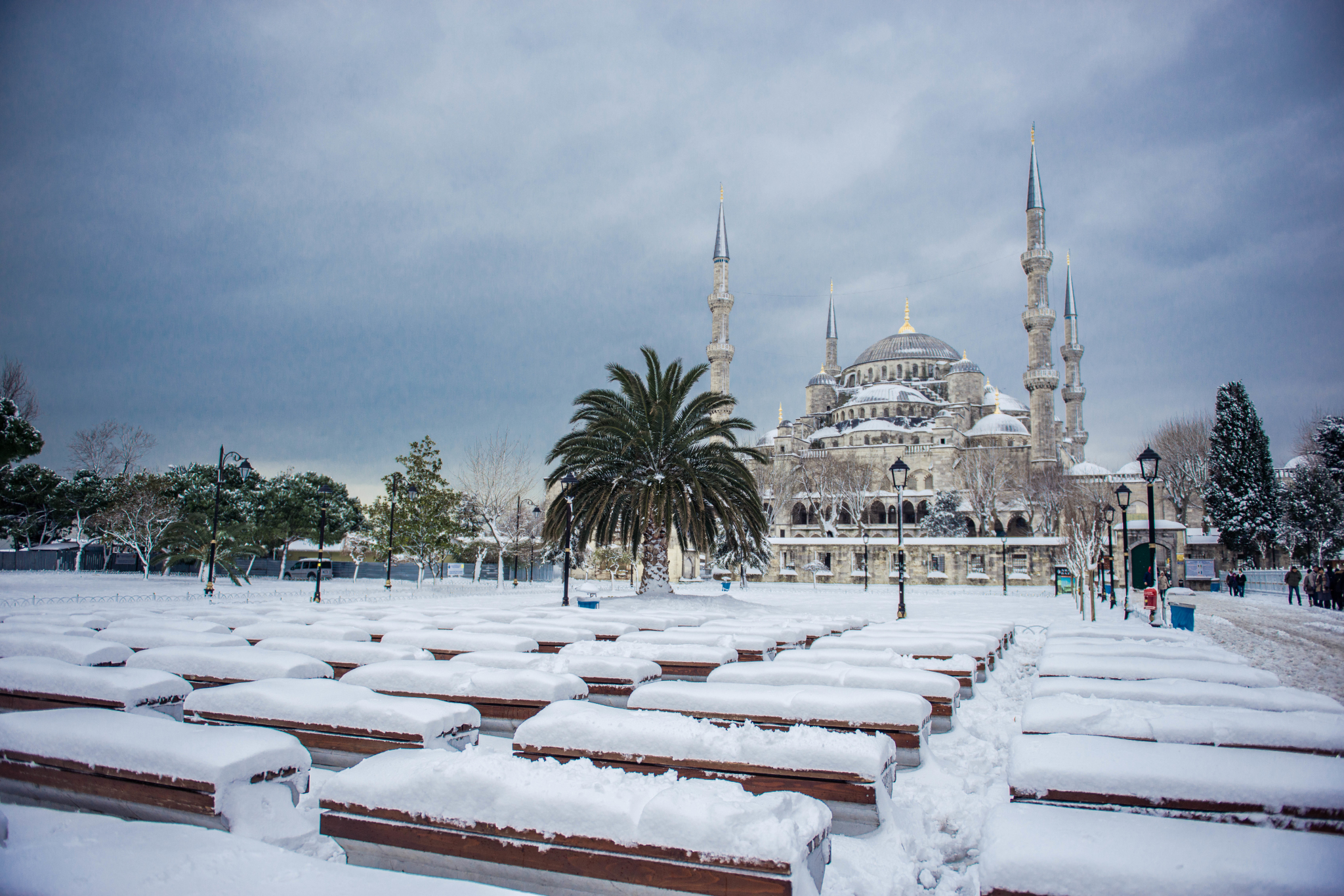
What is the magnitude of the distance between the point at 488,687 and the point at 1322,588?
2941cm

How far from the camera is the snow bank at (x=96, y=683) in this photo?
373 cm

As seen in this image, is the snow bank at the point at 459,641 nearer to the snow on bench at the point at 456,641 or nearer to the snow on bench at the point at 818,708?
the snow on bench at the point at 456,641

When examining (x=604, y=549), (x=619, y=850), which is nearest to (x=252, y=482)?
(x=604, y=549)

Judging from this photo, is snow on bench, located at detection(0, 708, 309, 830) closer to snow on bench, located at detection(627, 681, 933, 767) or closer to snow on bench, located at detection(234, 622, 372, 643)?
snow on bench, located at detection(627, 681, 933, 767)

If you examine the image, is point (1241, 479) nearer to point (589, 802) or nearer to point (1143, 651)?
point (1143, 651)

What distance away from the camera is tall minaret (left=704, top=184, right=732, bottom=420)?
44625 millimetres

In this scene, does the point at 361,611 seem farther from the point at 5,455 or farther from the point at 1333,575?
the point at 1333,575

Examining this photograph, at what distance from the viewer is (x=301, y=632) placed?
6934 millimetres

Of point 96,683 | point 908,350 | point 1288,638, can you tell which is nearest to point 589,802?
point 96,683

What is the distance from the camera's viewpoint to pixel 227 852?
82.2 inches

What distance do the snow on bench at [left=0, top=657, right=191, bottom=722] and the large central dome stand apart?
77.5 m

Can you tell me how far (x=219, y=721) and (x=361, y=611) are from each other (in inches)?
296

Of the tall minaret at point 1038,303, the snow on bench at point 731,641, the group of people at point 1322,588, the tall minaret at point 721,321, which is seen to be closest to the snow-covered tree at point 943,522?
the tall minaret at point 1038,303

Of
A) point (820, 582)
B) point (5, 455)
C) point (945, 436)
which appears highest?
point (945, 436)
